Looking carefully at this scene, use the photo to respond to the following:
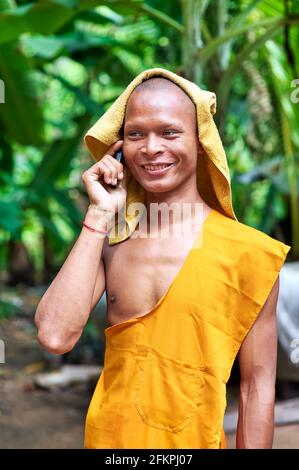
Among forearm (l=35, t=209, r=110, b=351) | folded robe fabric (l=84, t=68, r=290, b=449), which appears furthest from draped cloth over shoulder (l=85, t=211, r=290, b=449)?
forearm (l=35, t=209, r=110, b=351)

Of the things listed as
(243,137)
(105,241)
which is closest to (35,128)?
(243,137)

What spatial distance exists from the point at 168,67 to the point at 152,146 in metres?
2.78

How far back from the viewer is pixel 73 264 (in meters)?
1.53

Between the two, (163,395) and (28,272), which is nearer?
(163,395)

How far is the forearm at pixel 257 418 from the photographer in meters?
1.58

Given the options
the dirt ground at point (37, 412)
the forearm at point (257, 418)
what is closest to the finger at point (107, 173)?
the forearm at point (257, 418)

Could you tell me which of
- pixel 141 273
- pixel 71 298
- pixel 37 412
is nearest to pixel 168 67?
pixel 37 412

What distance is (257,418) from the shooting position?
62.2 inches

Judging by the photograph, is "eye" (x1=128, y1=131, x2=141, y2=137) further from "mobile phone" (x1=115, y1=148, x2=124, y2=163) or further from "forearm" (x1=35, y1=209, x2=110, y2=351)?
"forearm" (x1=35, y1=209, x2=110, y2=351)

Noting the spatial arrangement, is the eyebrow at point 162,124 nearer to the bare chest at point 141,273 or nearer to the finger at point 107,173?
the finger at point 107,173

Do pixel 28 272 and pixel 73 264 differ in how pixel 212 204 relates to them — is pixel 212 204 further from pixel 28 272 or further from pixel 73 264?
pixel 28 272

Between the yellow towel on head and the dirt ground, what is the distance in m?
1.95
